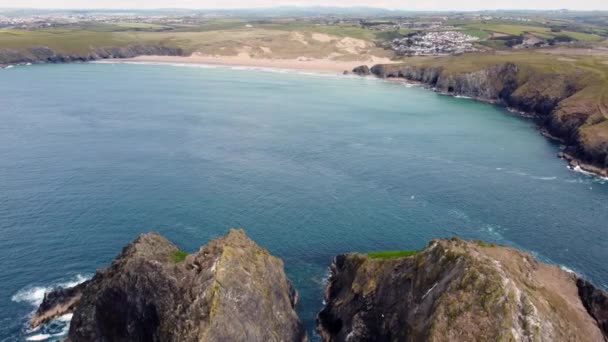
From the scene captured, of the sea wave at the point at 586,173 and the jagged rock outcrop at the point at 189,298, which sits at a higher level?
the jagged rock outcrop at the point at 189,298

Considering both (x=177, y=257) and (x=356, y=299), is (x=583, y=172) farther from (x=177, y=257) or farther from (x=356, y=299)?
(x=177, y=257)

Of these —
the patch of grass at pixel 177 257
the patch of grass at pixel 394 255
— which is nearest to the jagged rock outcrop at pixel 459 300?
the patch of grass at pixel 394 255

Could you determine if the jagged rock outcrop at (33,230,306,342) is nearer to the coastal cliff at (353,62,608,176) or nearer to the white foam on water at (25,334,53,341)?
the white foam on water at (25,334,53,341)

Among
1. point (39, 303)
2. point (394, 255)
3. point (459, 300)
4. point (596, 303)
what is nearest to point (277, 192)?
point (394, 255)

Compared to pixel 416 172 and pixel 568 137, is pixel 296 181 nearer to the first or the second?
pixel 416 172

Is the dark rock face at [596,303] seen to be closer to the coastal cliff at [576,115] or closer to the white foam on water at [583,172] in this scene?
the white foam on water at [583,172]

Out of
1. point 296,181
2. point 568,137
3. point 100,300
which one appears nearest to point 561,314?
point 100,300

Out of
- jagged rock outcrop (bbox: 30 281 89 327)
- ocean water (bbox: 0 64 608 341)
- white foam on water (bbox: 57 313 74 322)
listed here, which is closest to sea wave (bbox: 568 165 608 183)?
ocean water (bbox: 0 64 608 341)
